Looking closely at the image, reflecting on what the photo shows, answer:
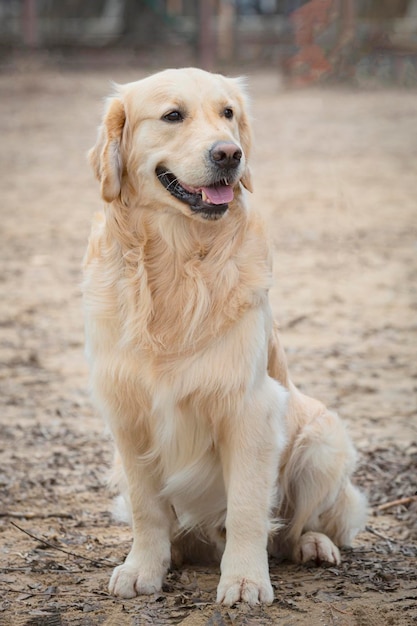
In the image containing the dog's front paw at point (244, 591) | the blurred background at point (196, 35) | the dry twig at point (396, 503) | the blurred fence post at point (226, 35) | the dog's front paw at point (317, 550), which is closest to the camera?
the dog's front paw at point (244, 591)

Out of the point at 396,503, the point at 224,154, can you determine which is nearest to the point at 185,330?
the point at 224,154

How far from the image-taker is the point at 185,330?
3.49 m

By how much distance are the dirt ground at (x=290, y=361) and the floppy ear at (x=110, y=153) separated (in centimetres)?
67

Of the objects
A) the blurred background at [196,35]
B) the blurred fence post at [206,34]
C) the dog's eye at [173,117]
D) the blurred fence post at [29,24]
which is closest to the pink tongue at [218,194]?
the dog's eye at [173,117]

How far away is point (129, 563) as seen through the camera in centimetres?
361

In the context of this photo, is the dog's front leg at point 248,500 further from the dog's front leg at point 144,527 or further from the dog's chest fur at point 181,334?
the dog's front leg at point 144,527

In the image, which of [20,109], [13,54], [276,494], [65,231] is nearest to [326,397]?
[276,494]

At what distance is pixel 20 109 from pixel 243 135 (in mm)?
15513

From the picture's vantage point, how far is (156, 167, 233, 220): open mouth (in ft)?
11.4

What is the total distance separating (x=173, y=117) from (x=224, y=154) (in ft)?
0.95

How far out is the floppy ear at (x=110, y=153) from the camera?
3578mm

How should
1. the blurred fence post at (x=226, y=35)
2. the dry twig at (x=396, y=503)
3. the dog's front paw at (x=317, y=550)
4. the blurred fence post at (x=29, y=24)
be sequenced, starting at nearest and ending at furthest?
the dog's front paw at (x=317, y=550) < the dry twig at (x=396, y=503) < the blurred fence post at (x=29, y=24) < the blurred fence post at (x=226, y=35)

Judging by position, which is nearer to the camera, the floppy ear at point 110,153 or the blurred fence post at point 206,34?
the floppy ear at point 110,153

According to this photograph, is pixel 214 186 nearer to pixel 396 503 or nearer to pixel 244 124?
pixel 244 124
